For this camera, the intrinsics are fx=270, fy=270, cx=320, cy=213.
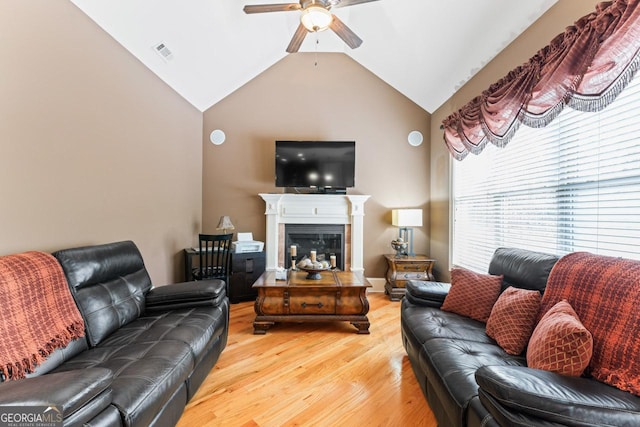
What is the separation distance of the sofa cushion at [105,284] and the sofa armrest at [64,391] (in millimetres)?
754

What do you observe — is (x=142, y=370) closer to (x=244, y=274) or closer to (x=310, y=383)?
(x=310, y=383)

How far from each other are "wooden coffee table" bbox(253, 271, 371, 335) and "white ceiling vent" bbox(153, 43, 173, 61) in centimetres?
260

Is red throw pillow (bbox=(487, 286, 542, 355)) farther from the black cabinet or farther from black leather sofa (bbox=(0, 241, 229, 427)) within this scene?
the black cabinet

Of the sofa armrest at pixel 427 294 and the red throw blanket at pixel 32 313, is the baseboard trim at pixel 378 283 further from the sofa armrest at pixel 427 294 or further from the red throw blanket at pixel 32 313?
the red throw blanket at pixel 32 313

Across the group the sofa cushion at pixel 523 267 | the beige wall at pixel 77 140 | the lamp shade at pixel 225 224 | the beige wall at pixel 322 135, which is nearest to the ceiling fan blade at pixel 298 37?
the beige wall at pixel 322 135

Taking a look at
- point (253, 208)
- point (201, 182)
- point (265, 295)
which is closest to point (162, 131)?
point (201, 182)

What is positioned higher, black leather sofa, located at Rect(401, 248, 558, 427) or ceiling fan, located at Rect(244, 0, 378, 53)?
ceiling fan, located at Rect(244, 0, 378, 53)

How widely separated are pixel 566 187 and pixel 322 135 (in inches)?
118

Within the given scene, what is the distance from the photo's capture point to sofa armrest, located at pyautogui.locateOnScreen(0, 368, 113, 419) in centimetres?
89

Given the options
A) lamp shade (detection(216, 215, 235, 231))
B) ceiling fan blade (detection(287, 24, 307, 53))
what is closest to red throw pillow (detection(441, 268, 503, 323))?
ceiling fan blade (detection(287, 24, 307, 53))

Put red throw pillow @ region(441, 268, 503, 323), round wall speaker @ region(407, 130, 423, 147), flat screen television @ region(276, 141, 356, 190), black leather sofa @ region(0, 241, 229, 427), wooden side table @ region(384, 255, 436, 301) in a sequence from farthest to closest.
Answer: round wall speaker @ region(407, 130, 423, 147), flat screen television @ region(276, 141, 356, 190), wooden side table @ region(384, 255, 436, 301), red throw pillow @ region(441, 268, 503, 323), black leather sofa @ region(0, 241, 229, 427)

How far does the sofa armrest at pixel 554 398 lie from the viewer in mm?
888

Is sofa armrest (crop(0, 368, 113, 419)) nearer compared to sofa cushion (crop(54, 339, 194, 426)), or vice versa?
sofa armrest (crop(0, 368, 113, 419))

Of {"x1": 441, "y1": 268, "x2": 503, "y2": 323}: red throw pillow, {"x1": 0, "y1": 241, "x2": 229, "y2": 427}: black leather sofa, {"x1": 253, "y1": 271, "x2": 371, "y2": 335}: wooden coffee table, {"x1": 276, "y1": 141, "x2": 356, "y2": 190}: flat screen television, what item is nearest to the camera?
{"x1": 0, "y1": 241, "x2": 229, "y2": 427}: black leather sofa
